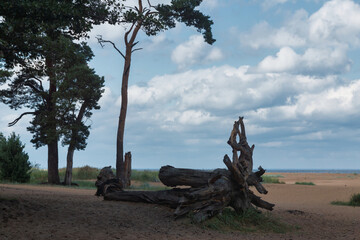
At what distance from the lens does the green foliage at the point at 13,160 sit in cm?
2338

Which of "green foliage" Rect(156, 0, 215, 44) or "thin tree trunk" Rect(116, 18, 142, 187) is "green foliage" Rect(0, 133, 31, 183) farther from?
"green foliage" Rect(156, 0, 215, 44)

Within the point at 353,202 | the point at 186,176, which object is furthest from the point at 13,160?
the point at 353,202

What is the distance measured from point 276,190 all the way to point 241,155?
1123 centimetres

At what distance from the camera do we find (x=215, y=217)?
9.93 meters

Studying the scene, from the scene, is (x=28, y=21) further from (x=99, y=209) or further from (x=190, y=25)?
(x=190, y=25)

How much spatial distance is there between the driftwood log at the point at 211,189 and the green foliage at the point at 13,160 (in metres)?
13.4

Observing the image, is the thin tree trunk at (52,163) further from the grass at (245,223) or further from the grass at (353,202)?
the grass at (245,223)

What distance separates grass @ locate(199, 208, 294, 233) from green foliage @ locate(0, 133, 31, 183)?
17034 mm

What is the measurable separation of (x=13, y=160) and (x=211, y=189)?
17.7 m

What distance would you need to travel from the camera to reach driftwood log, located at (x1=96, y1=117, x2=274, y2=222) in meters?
9.74

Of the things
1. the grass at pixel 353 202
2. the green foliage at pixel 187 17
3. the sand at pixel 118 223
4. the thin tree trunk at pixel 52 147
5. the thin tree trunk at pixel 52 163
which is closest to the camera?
the sand at pixel 118 223

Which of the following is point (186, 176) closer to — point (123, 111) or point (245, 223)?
point (245, 223)

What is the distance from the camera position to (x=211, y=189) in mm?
9844

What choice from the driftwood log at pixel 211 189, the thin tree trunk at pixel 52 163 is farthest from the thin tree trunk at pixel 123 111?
the driftwood log at pixel 211 189
